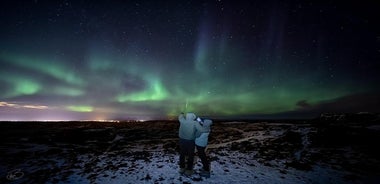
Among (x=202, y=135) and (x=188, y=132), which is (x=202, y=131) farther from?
(x=188, y=132)

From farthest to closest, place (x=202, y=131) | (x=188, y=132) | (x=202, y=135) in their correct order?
(x=202, y=135), (x=188, y=132), (x=202, y=131)

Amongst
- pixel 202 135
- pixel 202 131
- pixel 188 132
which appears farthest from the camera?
pixel 202 135

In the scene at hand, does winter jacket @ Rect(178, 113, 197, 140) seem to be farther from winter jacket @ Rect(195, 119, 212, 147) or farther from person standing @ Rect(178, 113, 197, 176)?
winter jacket @ Rect(195, 119, 212, 147)

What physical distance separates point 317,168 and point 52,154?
20.9m

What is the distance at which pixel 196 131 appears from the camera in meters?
10.2

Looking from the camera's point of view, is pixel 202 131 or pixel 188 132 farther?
pixel 188 132

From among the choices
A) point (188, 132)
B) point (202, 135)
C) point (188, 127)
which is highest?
point (188, 127)

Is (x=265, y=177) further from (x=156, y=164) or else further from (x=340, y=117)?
(x=340, y=117)

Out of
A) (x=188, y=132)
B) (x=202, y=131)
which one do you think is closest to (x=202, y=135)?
(x=202, y=131)

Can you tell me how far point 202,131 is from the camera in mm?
9883

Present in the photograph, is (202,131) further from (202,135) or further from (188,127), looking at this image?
(188,127)

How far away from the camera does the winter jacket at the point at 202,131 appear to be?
9.85 m

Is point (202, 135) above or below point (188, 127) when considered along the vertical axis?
below

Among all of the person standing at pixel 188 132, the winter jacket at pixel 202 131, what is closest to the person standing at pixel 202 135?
the winter jacket at pixel 202 131
